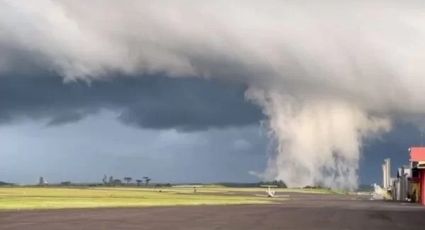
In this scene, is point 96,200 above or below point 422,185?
below

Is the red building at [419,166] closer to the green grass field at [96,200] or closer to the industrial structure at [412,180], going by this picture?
the industrial structure at [412,180]

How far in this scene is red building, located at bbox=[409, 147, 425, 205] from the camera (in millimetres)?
103625

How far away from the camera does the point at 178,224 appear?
39.1m

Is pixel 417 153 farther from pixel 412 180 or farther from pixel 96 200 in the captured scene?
pixel 96 200

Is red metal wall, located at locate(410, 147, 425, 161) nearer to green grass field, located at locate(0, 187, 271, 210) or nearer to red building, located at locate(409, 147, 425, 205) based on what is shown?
red building, located at locate(409, 147, 425, 205)

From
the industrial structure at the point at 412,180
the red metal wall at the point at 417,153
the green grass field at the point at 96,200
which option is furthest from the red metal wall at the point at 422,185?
the green grass field at the point at 96,200

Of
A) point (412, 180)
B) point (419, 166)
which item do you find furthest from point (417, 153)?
point (419, 166)

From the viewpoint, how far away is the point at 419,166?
10319 cm

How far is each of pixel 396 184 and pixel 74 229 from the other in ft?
386

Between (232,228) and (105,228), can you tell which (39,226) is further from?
(232,228)

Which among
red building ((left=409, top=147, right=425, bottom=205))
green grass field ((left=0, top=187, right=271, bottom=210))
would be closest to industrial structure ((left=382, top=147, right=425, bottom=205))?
red building ((left=409, top=147, right=425, bottom=205))

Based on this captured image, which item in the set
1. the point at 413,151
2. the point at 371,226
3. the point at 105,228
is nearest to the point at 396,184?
the point at 413,151

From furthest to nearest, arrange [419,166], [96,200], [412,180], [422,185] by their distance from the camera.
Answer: [412,180]
[422,185]
[419,166]
[96,200]

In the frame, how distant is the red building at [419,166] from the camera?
340ft
